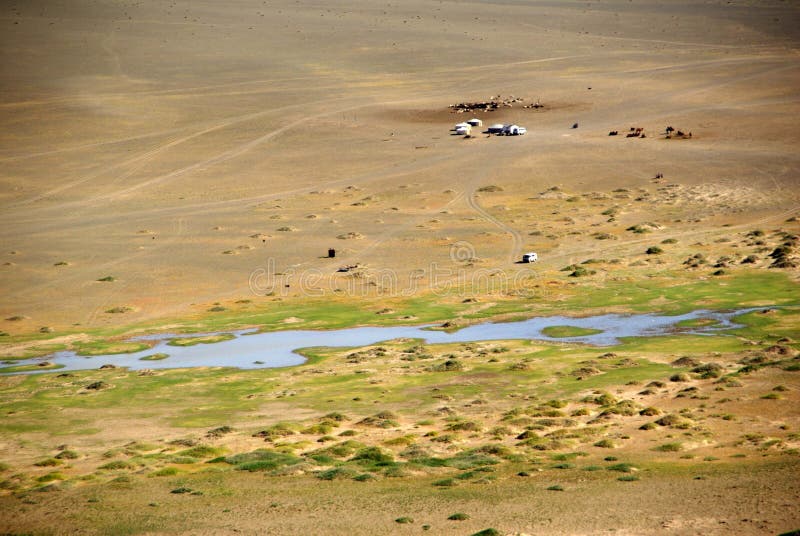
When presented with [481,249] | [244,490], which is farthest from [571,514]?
[481,249]

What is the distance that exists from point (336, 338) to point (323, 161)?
6769 centimetres

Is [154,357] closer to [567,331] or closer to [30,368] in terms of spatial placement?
[30,368]

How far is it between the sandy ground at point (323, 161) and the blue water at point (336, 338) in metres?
11.0

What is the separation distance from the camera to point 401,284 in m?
93.6

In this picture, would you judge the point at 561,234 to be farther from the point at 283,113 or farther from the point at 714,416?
the point at 283,113

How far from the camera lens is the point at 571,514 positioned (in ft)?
132

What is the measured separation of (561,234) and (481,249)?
9807mm

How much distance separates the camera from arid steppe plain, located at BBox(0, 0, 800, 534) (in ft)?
148

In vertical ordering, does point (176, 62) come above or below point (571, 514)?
above

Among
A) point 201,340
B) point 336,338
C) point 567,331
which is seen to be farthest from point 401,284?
point 201,340

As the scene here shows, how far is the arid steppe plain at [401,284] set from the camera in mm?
45250

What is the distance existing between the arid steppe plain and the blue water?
1.77m

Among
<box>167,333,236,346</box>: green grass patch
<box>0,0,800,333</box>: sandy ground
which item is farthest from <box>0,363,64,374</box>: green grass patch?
<box>0,0,800,333</box>: sandy ground

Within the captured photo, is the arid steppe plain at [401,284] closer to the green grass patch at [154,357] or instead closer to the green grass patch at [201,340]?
the green grass patch at [201,340]
